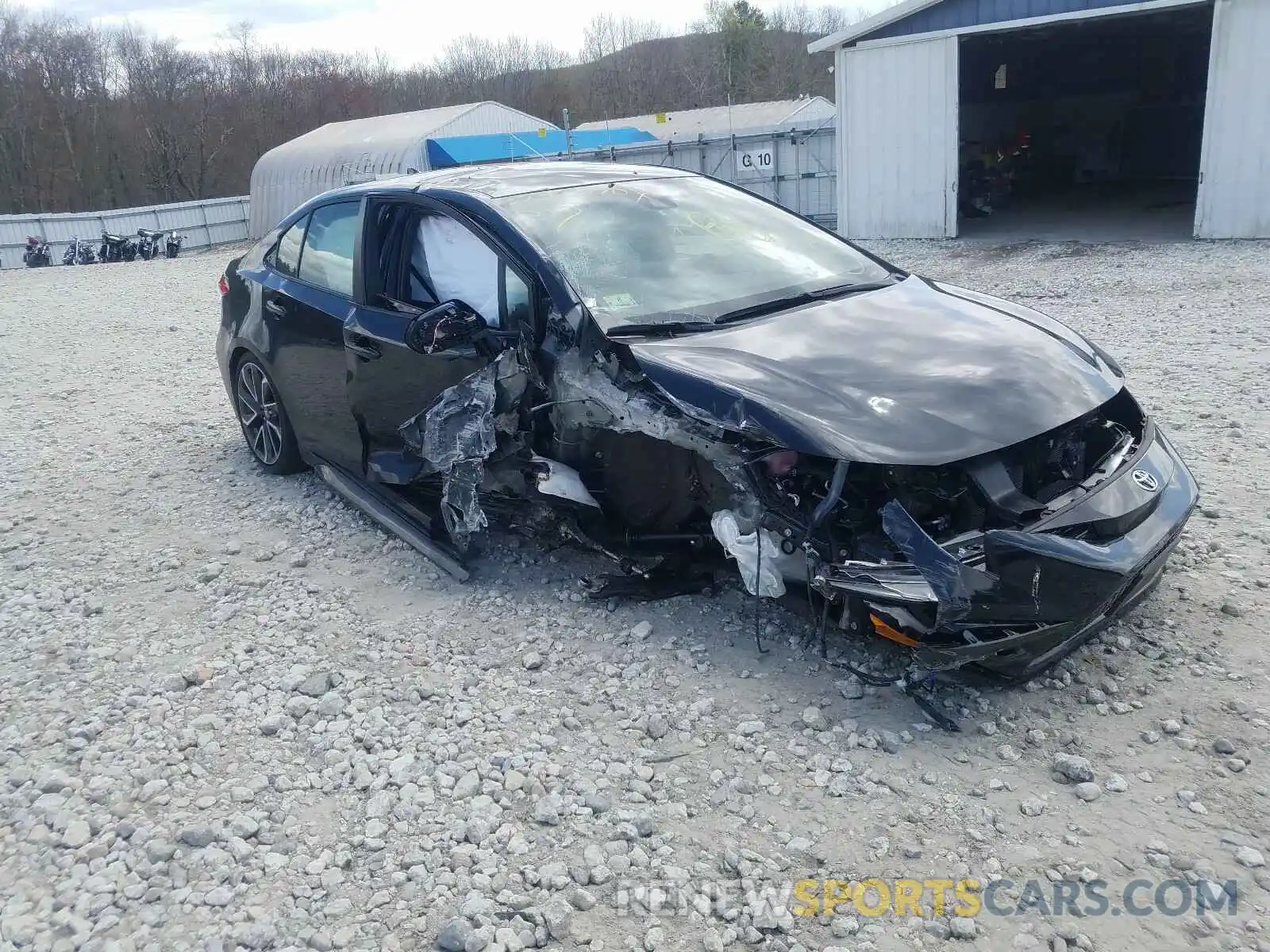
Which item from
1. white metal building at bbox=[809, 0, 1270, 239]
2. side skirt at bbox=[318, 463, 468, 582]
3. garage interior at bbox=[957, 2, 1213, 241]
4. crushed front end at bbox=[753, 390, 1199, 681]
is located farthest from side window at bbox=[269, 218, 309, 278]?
garage interior at bbox=[957, 2, 1213, 241]

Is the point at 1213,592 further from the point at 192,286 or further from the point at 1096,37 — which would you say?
the point at 1096,37

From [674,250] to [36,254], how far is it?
30.0 m

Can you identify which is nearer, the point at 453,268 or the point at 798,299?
the point at 798,299

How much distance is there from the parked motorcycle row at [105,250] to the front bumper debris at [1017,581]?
1158 inches

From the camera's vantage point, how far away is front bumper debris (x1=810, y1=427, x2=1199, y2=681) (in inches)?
112

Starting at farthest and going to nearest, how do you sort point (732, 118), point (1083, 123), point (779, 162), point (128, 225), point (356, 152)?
point (732, 118) < point (128, 225) < point (356, 152) < point (1083, 123) < point (779, 162)

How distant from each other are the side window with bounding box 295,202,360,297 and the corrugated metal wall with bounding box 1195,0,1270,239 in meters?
12.5

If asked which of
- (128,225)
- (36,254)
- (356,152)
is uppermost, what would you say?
(356,152)

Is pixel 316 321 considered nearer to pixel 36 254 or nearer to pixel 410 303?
pixel 410 303

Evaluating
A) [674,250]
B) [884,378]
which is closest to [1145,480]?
[884,378]

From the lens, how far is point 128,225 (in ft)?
100

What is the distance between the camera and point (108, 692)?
12.2 feet

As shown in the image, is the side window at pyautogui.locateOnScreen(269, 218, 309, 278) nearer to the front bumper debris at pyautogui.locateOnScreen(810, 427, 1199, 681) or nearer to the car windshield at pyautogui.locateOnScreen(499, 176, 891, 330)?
the car windshield at pyautogui.locateOnScreen(499, 176, 891, 330)

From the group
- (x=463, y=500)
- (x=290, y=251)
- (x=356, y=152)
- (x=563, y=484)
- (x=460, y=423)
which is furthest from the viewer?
(x=356, y=152)
